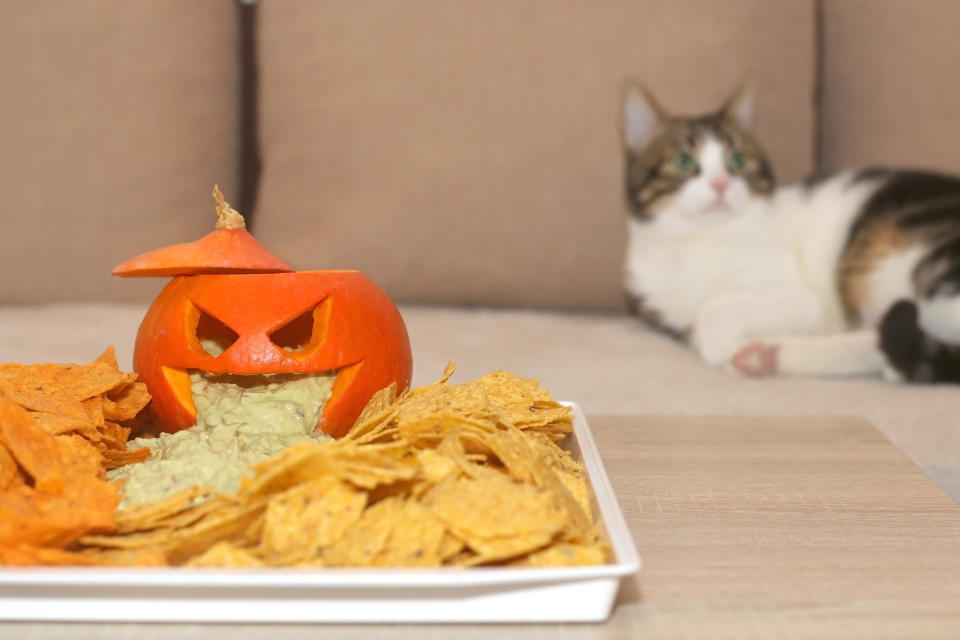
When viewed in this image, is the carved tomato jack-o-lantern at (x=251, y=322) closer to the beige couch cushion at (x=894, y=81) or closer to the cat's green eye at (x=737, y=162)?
the cat's green eye at (x=737, y=162)

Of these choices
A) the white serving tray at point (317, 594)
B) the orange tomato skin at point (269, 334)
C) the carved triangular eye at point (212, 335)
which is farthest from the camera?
the carved triangular eye at point (212, 335)

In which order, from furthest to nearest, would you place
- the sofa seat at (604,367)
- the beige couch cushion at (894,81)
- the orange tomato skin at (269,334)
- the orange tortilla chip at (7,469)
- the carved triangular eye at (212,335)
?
the beige couch cushion at (894,81)
the sofa seat at (604,367)
the carved triangular eye at (212,335)
the orange tomato skin at (269,334)
the orange tortilla chip at (7,469)

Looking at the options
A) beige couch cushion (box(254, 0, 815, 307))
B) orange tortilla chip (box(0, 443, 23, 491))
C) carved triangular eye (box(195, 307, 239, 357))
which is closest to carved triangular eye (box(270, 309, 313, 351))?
carved triangular eye (box(195, 307, 239, 357))

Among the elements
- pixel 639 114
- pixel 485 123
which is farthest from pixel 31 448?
pixel 639 114

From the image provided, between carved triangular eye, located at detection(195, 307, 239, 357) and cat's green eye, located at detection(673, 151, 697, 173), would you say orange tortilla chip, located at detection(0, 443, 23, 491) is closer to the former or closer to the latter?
carved triangular eye, located at detection(195, 307, 239, 357)

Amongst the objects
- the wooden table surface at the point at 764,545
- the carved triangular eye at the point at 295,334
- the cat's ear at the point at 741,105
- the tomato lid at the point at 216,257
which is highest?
the cat's ear at the point at 741,105

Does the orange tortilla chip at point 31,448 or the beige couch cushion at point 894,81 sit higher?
the beige couch cushion at point 894,81

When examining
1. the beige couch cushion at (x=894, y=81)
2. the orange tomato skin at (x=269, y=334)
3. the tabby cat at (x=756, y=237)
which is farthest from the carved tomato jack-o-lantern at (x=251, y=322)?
the beige couch cushion at (x=894, y=81)
